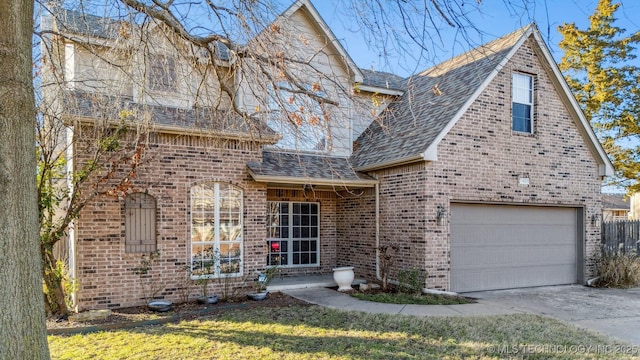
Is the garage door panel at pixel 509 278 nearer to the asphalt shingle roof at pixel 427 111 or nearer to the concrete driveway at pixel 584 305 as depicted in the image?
the concrete driveway at pixel 584 305

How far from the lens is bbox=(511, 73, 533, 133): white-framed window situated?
1198cm

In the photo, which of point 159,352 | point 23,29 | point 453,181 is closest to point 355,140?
point 453,181

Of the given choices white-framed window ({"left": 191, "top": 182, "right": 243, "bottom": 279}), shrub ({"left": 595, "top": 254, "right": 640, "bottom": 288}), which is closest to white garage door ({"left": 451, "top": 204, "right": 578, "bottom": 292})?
shrub ({"left": 595, "top": 254, "right": 640, "bottom": 288})

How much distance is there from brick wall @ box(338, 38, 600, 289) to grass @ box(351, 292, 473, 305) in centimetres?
47

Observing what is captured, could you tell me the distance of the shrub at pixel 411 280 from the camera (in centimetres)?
1036

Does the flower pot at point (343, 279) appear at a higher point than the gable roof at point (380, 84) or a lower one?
lower

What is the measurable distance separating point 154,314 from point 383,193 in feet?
20.5

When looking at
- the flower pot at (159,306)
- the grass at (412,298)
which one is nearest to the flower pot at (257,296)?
the flower pot at (159,306)

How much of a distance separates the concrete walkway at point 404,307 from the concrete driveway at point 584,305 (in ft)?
1.43

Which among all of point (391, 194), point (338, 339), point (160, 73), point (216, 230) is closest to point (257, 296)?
point (216, 230)

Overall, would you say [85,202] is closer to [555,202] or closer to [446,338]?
[446,338]

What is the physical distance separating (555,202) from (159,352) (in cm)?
1071

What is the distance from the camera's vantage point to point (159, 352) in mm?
6328

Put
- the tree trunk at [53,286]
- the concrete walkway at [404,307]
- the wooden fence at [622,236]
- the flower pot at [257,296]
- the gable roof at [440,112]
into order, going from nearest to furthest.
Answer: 1. the tree trunk at [53,286]
2. the concrete walkway at [404,307]
3. the flower pot at [257,296]
4. the gable roof at [440,112]
5. the wooden fence at [622,236]
